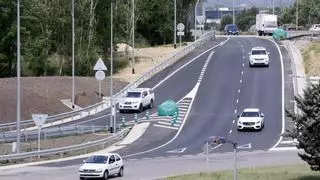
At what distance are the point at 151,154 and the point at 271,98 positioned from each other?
23770mm

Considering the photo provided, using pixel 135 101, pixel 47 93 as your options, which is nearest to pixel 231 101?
pixel 135 101

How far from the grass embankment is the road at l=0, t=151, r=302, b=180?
1317 inches

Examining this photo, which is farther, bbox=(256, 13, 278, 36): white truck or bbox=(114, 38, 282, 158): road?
bbox=(256, 13, 278, 36): white truck

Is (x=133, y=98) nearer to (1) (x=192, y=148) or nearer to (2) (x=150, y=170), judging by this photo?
(1) (x=192, y=148)

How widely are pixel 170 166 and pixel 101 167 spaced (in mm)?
6156

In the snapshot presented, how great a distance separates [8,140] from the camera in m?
47.2

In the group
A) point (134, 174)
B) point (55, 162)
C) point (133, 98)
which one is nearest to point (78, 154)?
point (55, 162)

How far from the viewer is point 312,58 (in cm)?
8288

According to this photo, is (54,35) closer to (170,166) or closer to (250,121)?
(250,121)

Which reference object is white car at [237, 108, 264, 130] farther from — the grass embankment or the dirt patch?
the grass embankment

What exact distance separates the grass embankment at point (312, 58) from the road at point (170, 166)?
33.5 metres

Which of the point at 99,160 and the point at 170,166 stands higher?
the point at 99,160

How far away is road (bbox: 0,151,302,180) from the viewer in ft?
115

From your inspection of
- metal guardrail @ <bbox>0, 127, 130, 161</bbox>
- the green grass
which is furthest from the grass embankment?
the green grass
